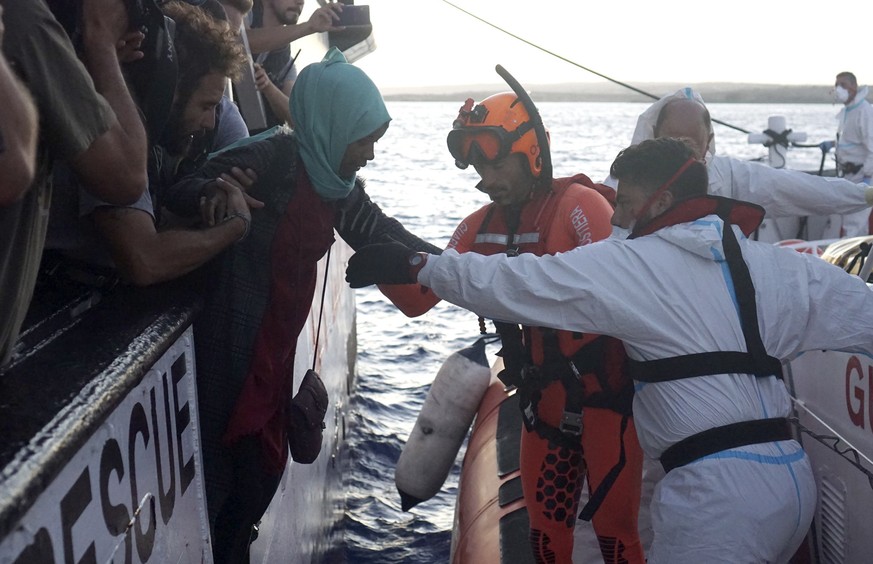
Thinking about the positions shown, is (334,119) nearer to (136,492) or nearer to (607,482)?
(136,492)

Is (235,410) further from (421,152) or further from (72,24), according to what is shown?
(421,152)

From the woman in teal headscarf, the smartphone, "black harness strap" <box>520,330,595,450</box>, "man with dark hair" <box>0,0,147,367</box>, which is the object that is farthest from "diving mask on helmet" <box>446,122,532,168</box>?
the smartphone

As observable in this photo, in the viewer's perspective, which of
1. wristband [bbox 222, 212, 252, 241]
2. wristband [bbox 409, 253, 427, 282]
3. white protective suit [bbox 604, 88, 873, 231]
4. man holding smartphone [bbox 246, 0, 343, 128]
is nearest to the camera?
wristband [bbox 222, 212, 252, 241]

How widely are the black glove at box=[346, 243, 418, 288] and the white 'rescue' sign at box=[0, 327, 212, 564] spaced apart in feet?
2.41

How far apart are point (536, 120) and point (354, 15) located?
108 inches

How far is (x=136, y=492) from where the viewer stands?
1.52 m

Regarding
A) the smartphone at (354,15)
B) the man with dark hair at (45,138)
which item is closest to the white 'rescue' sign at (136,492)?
the man with dark hair at (45,138)

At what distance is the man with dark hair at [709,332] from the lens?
229 centimetres

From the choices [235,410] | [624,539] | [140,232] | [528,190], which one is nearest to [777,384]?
[624,539]

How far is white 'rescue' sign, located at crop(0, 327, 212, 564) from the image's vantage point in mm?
1160

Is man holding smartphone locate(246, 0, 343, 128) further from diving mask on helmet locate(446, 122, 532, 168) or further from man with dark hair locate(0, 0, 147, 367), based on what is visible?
man with dark hair locate(0, 0, 147, 367)

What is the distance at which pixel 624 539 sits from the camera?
3150 millimetres

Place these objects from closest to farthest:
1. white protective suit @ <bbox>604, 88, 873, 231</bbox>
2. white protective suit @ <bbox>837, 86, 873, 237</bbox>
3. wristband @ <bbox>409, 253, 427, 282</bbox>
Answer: wristband @ <bbox>409, 253, 427, 282</bbox> < white protective suit @ <bbox>604, 88, 873, 231</bbox> < white protective suit @ <bbox>837, 86, 873, 237</bbox>

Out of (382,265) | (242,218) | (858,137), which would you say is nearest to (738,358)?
(382,265)
